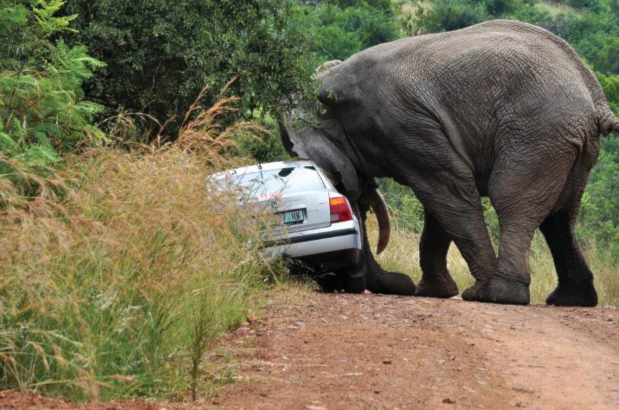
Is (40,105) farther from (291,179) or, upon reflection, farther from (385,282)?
(385,282)

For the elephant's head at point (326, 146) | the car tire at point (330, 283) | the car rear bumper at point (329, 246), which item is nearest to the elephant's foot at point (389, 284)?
the elephant's head at point (326, 146)

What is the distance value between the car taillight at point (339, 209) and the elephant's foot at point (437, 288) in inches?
145

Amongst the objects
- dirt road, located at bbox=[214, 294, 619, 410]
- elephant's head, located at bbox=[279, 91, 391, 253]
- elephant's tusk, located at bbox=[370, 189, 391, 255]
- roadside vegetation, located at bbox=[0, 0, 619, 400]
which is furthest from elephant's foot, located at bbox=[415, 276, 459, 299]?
dirt road, located at bbox=[214, 294, 619, 410]

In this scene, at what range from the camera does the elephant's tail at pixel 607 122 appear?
53.7 feet

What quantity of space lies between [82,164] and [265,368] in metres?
2.13

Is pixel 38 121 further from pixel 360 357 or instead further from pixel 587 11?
pixel 587 11

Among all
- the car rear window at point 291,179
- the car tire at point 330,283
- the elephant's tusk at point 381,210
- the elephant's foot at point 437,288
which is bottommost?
the elephant's foot at point 437,288

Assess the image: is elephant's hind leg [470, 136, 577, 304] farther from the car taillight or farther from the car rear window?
the car rear window

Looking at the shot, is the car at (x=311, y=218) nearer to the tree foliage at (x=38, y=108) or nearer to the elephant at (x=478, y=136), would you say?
the elephant at (x=478, y=136)

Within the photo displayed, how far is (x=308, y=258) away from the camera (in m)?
15.1

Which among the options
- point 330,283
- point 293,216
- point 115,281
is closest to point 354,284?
point 330,283

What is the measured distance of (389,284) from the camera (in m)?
18.0

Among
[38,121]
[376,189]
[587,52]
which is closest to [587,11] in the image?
[587,52]

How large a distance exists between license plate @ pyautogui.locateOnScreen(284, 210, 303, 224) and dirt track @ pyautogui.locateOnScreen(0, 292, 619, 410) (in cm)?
162
